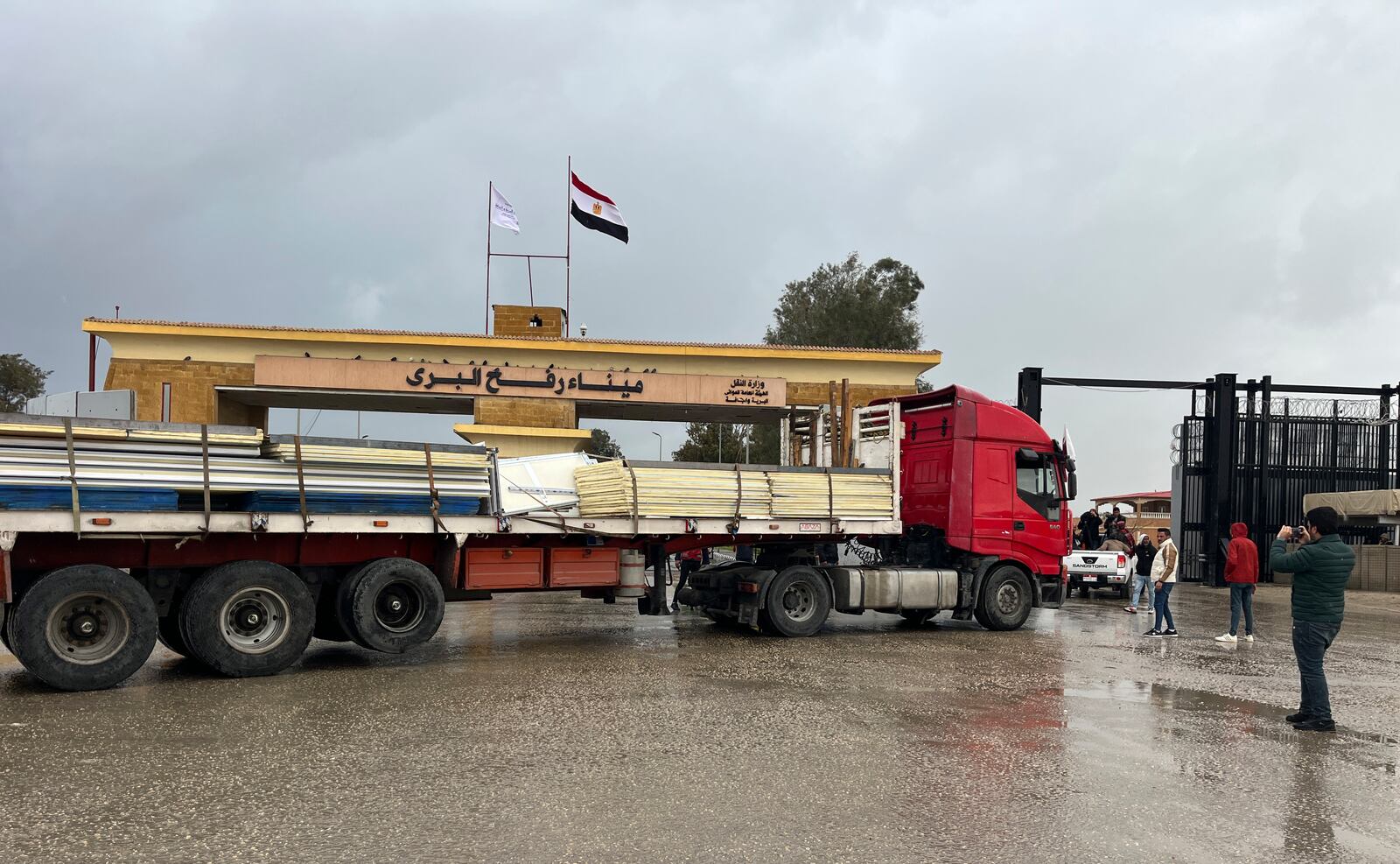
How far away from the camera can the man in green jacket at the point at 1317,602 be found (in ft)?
26.1

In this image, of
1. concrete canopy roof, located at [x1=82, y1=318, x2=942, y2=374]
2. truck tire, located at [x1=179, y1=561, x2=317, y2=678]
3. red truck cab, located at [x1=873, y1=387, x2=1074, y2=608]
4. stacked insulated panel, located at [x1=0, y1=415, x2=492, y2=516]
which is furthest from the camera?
concrete canopy roof, located at [x1=82, y1=318, x2=942, y2=374]

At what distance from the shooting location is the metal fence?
27078 millimetres

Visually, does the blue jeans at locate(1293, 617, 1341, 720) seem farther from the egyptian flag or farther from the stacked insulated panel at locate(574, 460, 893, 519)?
the egyptian flag

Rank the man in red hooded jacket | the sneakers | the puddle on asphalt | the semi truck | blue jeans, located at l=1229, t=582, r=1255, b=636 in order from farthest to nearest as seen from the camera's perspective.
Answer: blue jeans, located at l=1229, t=582, r=1255, b=636
the man in red hooded jacket
the semi truck
the sneakers
the puddle on asphalt

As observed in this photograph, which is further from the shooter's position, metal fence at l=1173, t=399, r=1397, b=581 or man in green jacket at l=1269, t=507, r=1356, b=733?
metal fence at l=1173, t=399, r=1397, b=581

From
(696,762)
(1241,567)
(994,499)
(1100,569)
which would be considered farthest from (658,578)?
(1100,569)

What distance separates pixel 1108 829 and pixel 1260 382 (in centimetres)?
2485

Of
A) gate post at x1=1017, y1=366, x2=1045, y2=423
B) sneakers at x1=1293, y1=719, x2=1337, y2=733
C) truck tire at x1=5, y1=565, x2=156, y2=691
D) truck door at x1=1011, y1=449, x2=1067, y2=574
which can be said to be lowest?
sneakers at x1=1293, y1=719, x2=1337, y2=733

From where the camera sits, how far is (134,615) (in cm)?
917

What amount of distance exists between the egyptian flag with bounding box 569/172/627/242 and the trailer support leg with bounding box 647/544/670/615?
31.2 metres

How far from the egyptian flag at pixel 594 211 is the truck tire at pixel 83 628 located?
34.3 metres

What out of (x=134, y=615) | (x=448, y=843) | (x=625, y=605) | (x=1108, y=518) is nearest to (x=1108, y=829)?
(x=448, y=843)

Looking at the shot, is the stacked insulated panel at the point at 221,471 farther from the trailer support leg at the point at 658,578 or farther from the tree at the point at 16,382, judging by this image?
the tree at the point at 16,382

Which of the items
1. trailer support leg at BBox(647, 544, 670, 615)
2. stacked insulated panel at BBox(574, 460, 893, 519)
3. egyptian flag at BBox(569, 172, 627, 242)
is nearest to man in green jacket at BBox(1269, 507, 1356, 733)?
stacked insulated panel at BBox(574, 460, 893, 519)
